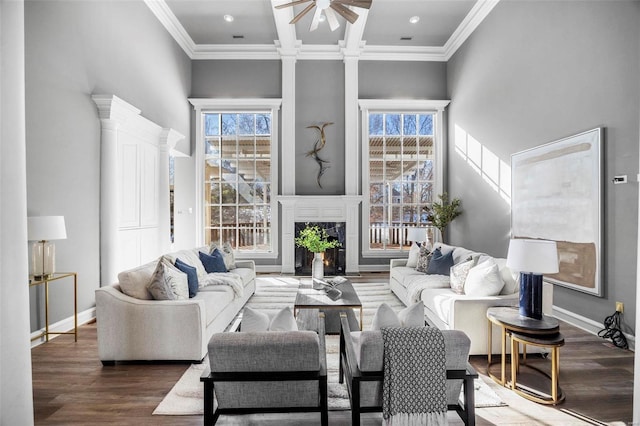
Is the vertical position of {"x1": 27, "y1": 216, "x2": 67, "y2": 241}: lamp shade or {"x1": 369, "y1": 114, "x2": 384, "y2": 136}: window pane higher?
{"x1": 369, "y1": 114, "x2": 384, "y2": 136}: window pane

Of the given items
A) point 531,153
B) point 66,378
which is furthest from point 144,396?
point 531,153

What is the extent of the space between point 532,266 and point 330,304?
1.66 meters

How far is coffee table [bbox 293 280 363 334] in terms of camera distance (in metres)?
3.17

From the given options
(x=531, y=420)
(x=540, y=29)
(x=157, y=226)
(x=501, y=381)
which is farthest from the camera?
(x=157, y=226)

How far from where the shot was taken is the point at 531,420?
211 centimetres

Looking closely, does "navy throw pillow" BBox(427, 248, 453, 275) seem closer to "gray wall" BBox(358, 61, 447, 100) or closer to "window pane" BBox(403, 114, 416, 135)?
"window pane" BBox(403, 114, 416, 135)

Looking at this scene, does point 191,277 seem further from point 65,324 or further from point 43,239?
point 65,324

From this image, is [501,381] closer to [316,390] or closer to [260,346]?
[316,390]

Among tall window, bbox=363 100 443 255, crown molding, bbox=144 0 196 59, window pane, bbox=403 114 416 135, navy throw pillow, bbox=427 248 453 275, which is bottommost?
navy throw pillow, bbox=427 248 453 275

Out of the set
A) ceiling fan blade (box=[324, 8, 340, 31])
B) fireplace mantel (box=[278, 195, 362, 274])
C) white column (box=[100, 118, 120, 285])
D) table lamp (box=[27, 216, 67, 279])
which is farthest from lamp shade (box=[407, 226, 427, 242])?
table lamp (box=[27, 216, 67, 279])

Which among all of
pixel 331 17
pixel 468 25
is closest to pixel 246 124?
pixel 331 17

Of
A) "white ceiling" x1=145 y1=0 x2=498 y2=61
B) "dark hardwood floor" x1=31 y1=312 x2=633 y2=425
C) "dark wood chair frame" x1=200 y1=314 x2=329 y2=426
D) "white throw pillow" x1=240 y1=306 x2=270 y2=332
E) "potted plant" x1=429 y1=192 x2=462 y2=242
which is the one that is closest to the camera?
"dark wood chair frame" x1=200 y1=314 x2=329 y2=426

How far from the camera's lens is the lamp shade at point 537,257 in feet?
8.05

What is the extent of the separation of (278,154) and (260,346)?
5.95 metres
